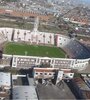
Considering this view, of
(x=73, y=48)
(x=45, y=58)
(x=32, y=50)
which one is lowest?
(x=73, y=48)

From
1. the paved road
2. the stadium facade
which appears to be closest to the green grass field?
the stadium facade

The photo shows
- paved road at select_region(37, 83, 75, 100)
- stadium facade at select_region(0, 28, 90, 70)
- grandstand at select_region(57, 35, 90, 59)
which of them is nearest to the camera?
paved road at select_region(37, 83, 75, 100)

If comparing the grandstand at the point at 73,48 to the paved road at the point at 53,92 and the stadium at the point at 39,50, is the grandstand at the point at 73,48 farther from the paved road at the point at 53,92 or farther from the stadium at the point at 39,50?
the paved road at the point at 53,92

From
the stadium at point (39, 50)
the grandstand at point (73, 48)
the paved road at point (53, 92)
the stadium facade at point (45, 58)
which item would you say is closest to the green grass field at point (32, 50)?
the stadium at point (39, 50)

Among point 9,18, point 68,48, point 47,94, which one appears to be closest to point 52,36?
point 68,48

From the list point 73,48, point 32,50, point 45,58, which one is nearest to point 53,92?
point 45,58

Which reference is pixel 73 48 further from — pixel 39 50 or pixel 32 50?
pixel 32 50

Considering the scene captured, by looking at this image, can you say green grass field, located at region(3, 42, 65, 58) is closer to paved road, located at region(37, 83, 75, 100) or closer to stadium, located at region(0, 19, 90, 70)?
stadium, located at region(0, 19, 90, 70)

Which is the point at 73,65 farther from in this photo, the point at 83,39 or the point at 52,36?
the point at 83,39
